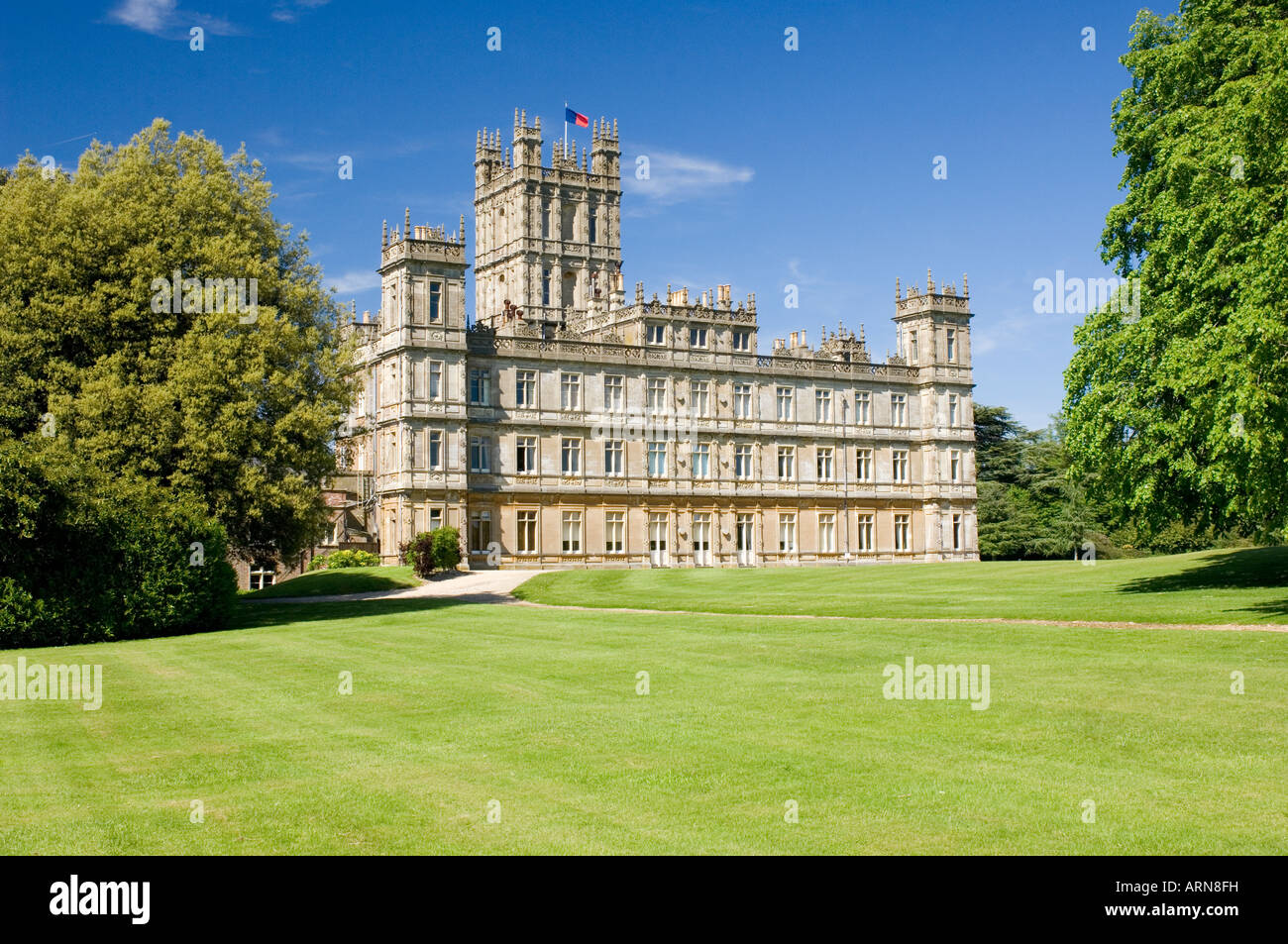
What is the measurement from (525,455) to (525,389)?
130 inches

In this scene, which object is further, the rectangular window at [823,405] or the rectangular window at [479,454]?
the rectangular window at [823,405]

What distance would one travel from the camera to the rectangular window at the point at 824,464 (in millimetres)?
66750

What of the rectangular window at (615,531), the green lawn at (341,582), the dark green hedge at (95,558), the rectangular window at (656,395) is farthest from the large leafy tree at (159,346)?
the rectangular window at (656,395)

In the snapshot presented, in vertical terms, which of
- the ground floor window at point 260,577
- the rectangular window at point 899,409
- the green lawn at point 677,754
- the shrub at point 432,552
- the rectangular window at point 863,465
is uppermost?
the rectangular window at point 899,409

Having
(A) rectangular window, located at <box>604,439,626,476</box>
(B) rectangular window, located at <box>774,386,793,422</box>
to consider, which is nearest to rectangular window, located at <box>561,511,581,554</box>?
(A) rectangular window, located at <box>604,439,626,476</box>

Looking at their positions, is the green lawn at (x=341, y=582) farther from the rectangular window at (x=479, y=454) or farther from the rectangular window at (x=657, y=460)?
the rectangular window at (x=657, y=460)

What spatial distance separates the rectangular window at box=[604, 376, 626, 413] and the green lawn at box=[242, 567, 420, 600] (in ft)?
50.1

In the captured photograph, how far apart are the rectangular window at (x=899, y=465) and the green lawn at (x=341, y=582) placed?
1238 inches

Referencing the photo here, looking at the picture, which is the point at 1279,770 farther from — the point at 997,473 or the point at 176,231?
the point at 997,473

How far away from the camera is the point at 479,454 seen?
188ft

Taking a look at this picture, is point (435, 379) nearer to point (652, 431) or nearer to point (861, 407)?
point (652, 431)

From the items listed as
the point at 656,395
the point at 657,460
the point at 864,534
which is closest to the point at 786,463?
the point at 864,534

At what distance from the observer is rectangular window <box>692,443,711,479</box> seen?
62938 millimetres
